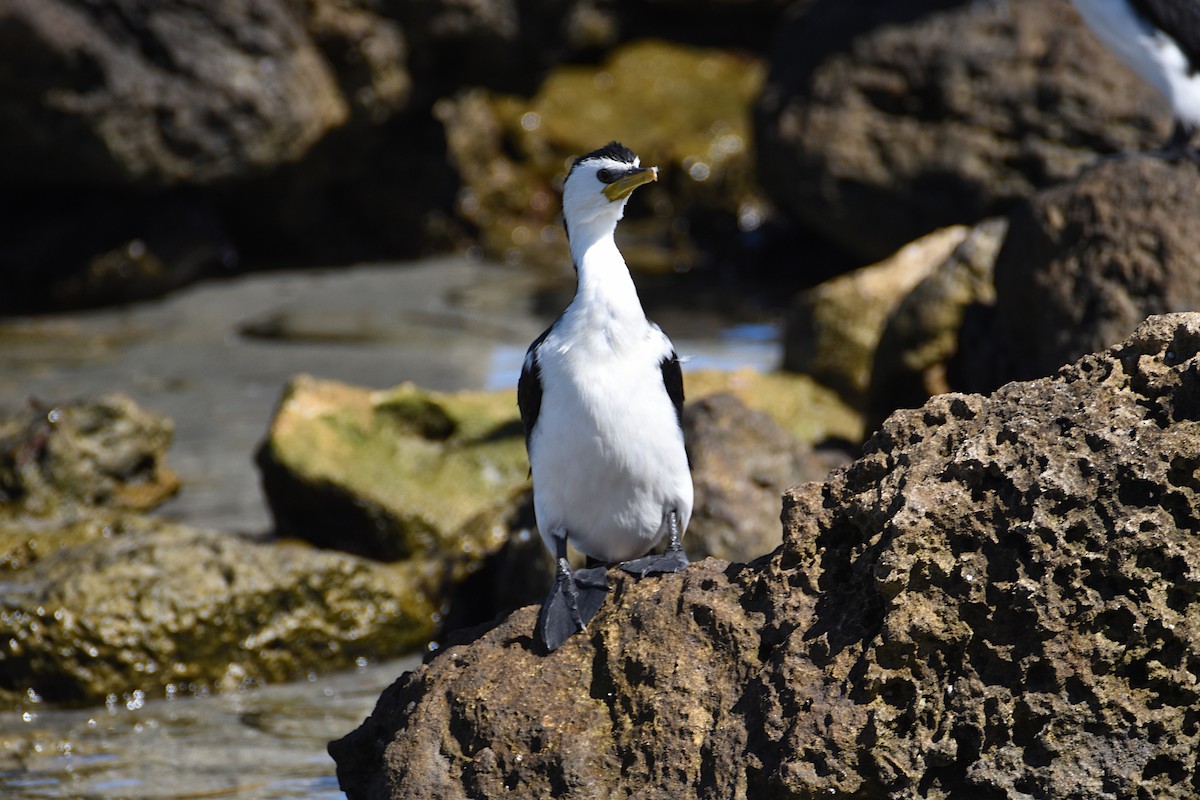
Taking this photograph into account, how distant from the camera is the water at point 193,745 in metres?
5.33

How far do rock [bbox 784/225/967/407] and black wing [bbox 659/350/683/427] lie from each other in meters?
4.15

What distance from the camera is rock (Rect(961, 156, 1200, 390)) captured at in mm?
6457

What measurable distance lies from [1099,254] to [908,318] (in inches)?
59.0

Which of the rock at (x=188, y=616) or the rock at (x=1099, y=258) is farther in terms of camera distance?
the rock at (x=1099, y=258)

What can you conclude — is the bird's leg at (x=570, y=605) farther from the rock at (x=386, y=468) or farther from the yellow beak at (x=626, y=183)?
the rock at (x=386, y=468)

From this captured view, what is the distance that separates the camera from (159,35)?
12.1 metres

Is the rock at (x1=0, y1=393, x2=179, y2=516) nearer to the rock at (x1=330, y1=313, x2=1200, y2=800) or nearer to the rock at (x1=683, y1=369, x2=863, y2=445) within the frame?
the rock at (x1=683, y1=369, x2=863, y2=445)

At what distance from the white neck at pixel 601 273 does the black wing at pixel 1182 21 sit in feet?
15.5

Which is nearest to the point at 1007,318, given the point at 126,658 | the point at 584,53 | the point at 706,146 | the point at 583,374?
the point at 583,374

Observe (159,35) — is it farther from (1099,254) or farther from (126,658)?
(1099,254)

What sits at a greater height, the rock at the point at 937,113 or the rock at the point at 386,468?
the rock at the point at 937,113

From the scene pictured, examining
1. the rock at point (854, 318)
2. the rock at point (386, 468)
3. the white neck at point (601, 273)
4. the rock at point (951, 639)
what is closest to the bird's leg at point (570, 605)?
the rock at point (951, 639)

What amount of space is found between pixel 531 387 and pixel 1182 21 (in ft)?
16.6

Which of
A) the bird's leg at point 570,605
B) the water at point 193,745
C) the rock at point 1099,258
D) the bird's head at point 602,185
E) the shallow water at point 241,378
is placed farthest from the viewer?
the rock at point 1099,258
